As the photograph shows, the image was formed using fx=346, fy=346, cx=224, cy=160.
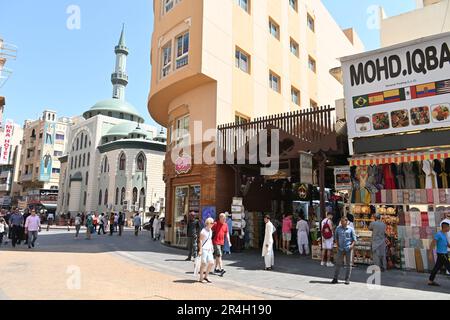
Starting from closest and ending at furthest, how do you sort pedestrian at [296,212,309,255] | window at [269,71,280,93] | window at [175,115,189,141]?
pedestrian at [296,212,309,255] < window at [175,115,189,141] < window at [269,71,280,93]

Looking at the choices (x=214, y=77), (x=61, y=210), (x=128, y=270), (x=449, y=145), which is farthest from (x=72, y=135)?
(x=449, y=145)

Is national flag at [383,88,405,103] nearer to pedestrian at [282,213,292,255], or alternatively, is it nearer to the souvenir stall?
the souvenir stall

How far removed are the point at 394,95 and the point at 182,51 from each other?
10.3 metres

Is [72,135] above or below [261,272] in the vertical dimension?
above

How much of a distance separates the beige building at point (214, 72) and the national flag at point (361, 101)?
248 inches

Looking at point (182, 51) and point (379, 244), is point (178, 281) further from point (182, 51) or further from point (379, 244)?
point (182, 51)

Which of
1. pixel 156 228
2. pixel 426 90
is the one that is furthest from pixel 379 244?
pixel 156 228

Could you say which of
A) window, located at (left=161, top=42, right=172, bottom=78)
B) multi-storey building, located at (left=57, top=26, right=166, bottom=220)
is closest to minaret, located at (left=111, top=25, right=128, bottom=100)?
multi-storey building, located at (left=57, top=26, right=166, bottom=220)

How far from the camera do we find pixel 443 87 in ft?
35.9

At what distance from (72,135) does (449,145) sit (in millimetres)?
59975

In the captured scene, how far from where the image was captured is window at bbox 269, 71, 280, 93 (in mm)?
21281

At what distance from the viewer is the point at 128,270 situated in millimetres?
10461

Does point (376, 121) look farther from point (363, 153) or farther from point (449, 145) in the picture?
point (449, 145)
